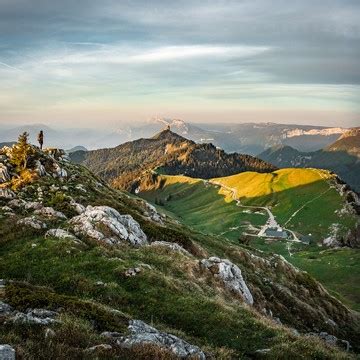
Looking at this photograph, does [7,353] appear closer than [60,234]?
Yes

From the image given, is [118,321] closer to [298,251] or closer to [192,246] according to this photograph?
[192,246]

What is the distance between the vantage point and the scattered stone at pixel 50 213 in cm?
4924

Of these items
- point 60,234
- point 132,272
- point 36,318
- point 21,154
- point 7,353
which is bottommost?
point 132,272

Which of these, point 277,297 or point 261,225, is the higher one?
point 277,297

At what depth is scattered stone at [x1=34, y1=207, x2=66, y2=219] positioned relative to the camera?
49.2 metres

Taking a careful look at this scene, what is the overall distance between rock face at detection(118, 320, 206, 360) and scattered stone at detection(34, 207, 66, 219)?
28.8m

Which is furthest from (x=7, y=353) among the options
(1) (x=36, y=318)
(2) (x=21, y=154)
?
(2) (x=21, y=154)

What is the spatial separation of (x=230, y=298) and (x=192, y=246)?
18042 mm

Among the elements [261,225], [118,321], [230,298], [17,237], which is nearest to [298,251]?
[261,225]

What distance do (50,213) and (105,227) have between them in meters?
8.07

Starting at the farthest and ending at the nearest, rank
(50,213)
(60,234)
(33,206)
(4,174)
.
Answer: (4,174) → (33,206) → (50,213) → (60,234)

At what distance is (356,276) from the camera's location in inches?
4409

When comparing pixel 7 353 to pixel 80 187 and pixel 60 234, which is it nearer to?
pixel 60 234

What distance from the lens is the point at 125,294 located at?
31.6 metres
